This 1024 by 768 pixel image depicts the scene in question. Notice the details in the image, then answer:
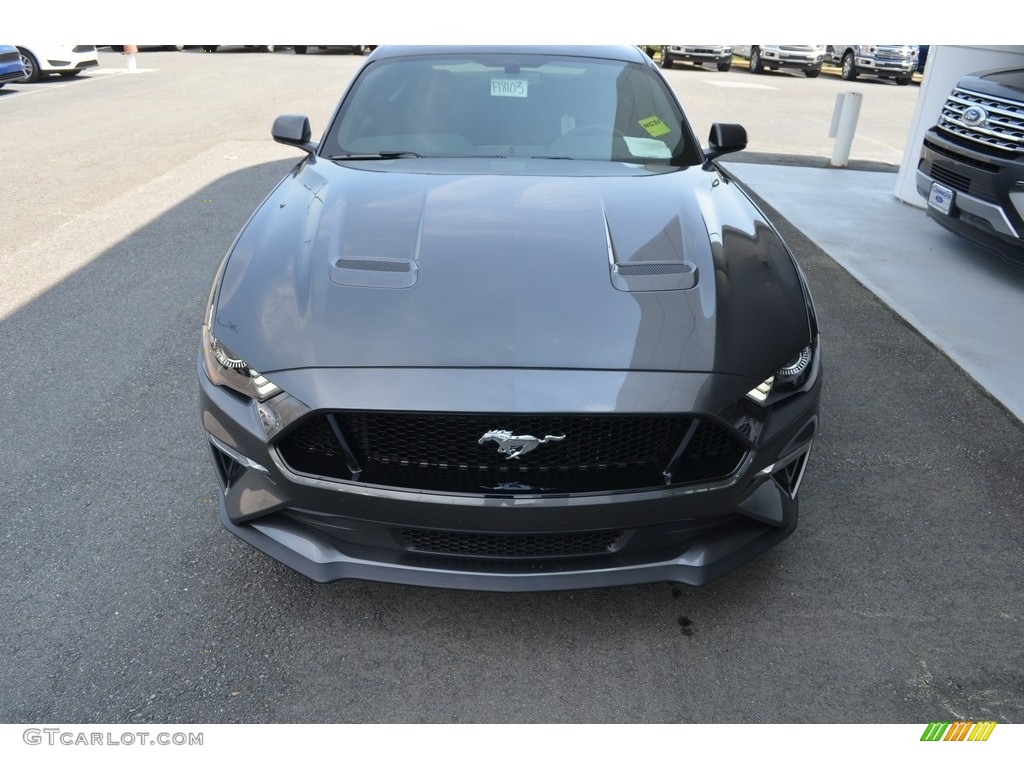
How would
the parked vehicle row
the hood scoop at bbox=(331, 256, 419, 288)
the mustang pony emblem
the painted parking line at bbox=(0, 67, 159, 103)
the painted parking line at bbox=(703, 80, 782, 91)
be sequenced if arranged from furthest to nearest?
the parked vehicle row < the painted parking line at bbox=(703, 80, 782, 91) < the painted parking line at bbox=(0, 67, 159, 103) < the hood scoop at bbox=(331, 256, 419, 288) < the mustang pony emblem

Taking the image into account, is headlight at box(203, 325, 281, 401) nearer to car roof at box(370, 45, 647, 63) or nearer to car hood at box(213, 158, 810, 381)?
car hood at box(213, 158, 810, 381)

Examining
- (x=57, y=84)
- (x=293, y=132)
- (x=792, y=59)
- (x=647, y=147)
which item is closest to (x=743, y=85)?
(x=792, y=59)

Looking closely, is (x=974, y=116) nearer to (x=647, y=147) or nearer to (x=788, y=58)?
(x=647, y=147)

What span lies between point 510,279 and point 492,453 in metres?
0.59

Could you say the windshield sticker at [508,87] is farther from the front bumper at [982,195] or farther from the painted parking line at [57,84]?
the painted parking line at [57,84]

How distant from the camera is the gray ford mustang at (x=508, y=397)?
223 centimetres

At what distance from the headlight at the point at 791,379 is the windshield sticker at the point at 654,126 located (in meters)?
1.54

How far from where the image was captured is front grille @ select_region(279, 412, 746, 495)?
7.34ft

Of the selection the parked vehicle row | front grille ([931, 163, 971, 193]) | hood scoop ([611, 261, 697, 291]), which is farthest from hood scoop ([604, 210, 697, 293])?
the parked vehicle row

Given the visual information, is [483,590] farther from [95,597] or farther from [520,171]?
[520,171]

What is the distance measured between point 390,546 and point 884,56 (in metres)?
22.3

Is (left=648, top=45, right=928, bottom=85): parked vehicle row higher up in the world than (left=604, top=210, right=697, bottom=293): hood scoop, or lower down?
lower down

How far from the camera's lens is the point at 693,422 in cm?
228
